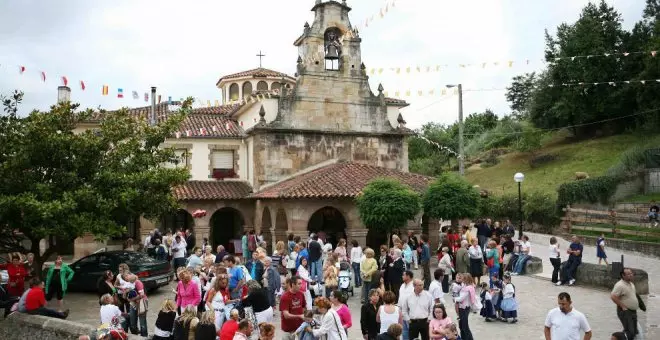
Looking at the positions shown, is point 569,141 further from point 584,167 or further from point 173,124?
point 173,124

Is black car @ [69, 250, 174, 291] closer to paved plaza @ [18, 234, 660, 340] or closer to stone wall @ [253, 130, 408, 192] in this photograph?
paved plaza @ [18, 234, 660, 340]

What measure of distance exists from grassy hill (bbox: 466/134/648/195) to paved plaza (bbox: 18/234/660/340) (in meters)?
20.7

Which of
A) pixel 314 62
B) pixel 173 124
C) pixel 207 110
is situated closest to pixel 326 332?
pixel 173 124

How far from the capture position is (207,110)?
3325 centimetres

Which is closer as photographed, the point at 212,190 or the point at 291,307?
the point at 291,307

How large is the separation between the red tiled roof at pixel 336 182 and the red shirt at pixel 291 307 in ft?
42.7

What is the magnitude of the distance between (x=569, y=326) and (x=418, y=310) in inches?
103

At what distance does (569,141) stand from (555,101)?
3.53 metres

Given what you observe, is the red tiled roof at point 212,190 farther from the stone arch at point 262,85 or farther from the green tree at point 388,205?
the stone arch at point 262,85

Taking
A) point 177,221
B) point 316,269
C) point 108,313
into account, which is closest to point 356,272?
point 316,269

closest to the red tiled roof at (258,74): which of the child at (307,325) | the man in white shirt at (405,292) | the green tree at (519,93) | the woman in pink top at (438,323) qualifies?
the man in white shirt at (405,292)

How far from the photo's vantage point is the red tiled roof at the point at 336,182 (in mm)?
23719

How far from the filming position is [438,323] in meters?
9.41

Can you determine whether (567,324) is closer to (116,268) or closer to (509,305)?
(509,305)
